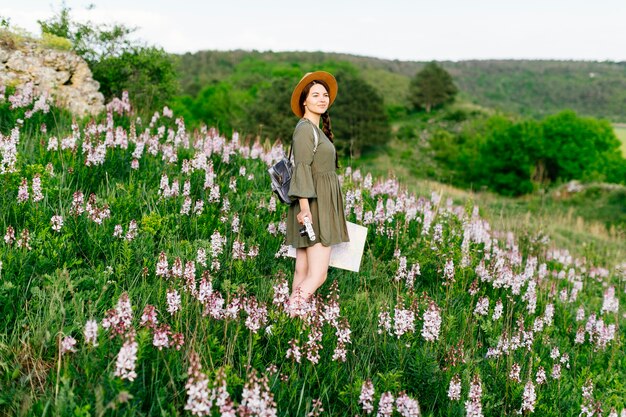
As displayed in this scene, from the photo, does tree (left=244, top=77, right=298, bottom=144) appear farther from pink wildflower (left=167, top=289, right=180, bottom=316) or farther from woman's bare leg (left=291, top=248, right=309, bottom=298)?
pink wildflower (left=167, top=289, right=180, bottom=316)

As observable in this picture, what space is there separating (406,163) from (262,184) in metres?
61.4

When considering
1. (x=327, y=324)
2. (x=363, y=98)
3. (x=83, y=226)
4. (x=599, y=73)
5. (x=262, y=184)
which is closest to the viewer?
(x=327, y=324)

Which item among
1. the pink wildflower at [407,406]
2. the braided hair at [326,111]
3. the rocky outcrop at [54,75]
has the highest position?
the rocky outcrop at [54,75]

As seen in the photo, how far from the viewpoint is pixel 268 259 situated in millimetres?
5641

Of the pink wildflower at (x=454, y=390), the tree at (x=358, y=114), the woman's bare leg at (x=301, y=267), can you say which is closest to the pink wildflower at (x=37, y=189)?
the woman's bare leg at (x=301, y=267)

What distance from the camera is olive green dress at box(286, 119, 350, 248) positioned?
14.0 feet

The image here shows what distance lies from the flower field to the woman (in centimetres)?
27

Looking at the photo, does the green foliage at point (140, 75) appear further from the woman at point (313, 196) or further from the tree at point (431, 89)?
the tree at point (431, 89)

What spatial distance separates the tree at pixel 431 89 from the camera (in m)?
93.6

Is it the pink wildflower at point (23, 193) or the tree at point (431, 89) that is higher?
the tree at point (431, 89)

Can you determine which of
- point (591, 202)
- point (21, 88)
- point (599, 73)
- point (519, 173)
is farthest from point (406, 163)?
point (599, 73)

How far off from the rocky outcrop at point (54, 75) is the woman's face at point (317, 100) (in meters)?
6.93

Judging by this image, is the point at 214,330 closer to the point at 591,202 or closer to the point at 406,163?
the point at 591,202

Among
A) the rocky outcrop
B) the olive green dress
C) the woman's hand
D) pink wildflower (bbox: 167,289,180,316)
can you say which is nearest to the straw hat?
the olive green dress
